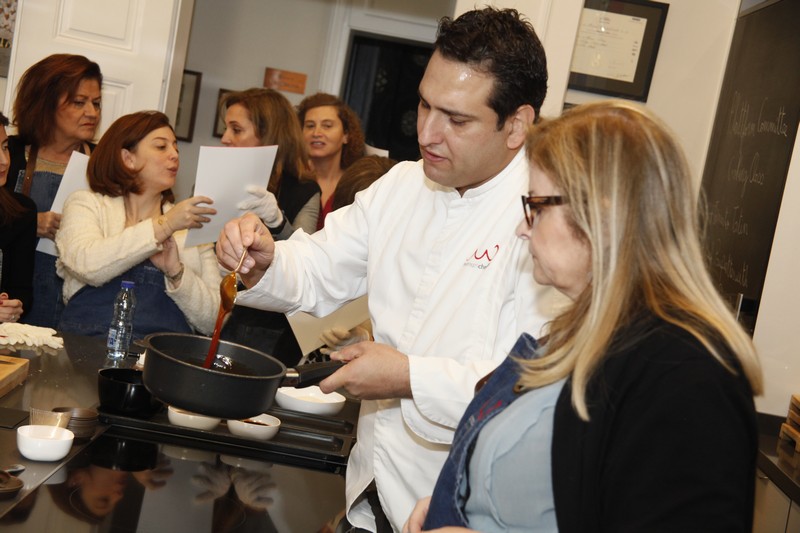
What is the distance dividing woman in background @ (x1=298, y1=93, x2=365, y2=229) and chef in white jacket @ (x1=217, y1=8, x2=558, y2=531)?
6.58 ft

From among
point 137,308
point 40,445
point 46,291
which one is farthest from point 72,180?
point 40,445

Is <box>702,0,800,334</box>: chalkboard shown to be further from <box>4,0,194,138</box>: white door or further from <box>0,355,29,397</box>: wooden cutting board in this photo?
<box>4,0,194,138</box>: white door

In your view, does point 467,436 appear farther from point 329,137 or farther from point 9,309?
point 329,137

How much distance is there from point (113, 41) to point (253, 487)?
10.2ft

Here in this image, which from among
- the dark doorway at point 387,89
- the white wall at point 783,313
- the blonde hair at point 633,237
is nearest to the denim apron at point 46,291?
the white wall at point 783,313

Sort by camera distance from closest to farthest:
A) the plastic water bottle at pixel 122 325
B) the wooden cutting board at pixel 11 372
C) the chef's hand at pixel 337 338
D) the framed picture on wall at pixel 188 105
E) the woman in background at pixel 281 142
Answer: the wooden cutting board at pixel 11 372 < the plastic water bottle at pixel 122 325 < the chef's hand at pixel 337 338 < the woman in background at pixel 281 142 < the framed picture on wall at pixel 188 105

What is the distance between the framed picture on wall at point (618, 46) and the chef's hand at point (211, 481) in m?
2.71

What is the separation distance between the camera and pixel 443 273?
1771mm

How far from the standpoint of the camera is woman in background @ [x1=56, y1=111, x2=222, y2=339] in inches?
112

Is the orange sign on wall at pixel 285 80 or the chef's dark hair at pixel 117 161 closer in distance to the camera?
the chef's dark hair at pixel 117 161

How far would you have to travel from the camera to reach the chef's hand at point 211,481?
155 cm

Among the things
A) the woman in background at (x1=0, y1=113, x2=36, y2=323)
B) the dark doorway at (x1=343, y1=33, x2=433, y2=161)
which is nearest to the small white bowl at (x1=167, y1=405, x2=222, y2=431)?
the woman in background at (x1=0, y1=113, x2=36, y2=323)

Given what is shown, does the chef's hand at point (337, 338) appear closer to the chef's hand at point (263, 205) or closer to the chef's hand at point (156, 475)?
the chef's hand at point (263, 205)

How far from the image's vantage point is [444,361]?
1.54 m
